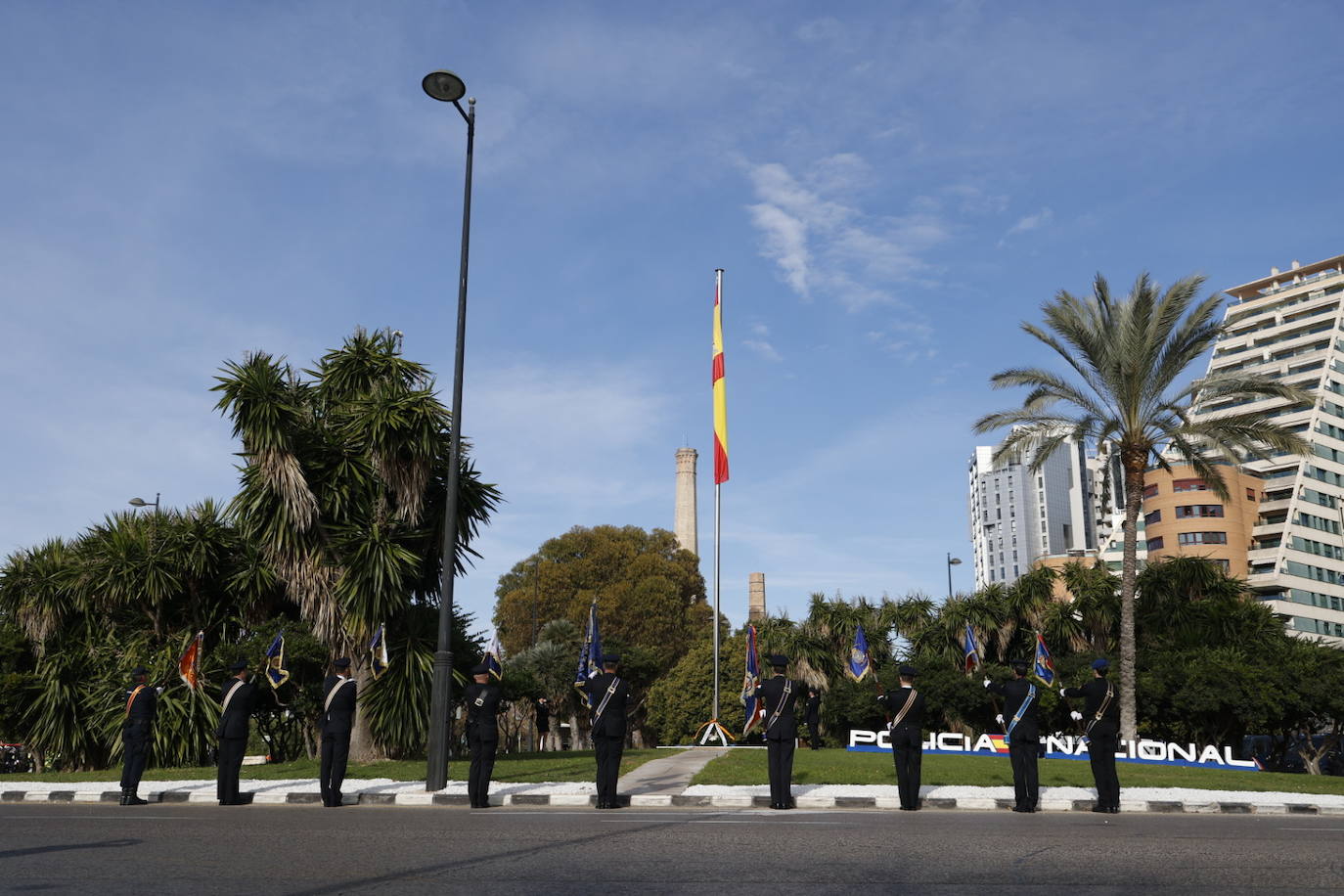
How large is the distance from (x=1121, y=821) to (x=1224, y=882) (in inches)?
190

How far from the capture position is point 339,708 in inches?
520

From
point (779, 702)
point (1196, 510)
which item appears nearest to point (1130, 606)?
point (779, 702)

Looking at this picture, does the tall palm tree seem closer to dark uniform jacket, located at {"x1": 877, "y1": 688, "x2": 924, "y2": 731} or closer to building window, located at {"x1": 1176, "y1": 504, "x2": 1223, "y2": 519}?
dark uniform jacket, located at {"x1": 877, "y1": 688, "x2": 924, "y2": 731}

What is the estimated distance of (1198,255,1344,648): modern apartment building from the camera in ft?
294

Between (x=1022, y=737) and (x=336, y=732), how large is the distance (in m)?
8.16

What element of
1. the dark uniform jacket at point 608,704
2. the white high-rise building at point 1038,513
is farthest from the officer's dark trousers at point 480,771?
the white high-rise building at point 1038,513

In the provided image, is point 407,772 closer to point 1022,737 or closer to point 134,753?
point 134,753

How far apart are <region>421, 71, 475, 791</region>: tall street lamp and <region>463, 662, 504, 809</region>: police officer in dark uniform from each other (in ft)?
2.66

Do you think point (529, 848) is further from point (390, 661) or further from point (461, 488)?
point (461, 488)

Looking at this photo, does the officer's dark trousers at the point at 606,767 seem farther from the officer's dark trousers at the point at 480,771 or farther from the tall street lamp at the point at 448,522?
the tall street lamp at the point at 448,522

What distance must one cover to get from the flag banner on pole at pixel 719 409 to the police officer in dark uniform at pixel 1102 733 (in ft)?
55.9

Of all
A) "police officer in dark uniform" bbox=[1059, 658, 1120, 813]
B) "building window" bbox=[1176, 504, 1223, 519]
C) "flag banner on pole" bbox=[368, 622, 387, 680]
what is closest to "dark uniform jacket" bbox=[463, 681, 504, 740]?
"flag banner on pole" bbox=[368, 622, 387, 680]

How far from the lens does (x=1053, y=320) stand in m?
27.7

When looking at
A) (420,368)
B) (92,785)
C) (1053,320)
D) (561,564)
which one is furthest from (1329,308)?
(92,785)
